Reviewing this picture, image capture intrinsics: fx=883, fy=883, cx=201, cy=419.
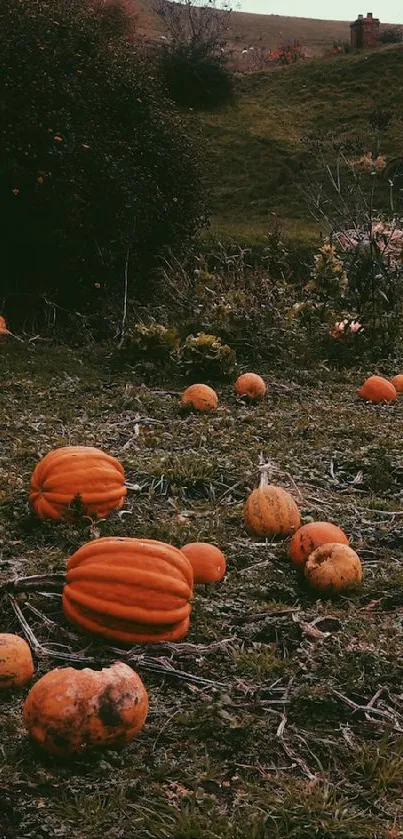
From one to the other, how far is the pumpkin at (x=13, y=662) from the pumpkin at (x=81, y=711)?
274mm

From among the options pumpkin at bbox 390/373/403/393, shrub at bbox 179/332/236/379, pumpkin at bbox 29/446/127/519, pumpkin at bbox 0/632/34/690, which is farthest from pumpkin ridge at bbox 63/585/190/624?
pumpkin at bbox 390/373/403/393

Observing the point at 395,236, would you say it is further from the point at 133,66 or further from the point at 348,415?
the point at 348,415

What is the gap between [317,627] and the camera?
350cm

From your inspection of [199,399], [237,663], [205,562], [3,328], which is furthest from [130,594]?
[3,328]

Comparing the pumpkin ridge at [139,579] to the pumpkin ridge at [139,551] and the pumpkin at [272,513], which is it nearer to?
the pumpkin ridge at [139,551]

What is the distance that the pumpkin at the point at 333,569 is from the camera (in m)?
3.74

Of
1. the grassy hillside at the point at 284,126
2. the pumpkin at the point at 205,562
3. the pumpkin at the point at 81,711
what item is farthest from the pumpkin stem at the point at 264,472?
the grassy hillside at the point at 284,126

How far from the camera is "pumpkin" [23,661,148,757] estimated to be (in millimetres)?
2598

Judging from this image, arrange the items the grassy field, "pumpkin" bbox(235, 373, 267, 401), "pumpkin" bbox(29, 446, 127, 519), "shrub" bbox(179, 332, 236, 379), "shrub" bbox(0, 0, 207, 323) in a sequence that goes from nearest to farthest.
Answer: the grassy field < "pumpkin" bbox(29, 446, 127, 519) < "pumpkin" bbox(235, 373, 267, 401) < "shrub" bbox(179, 332, 236, 379) < "shrub" bbox(0, 0, 207, 323)

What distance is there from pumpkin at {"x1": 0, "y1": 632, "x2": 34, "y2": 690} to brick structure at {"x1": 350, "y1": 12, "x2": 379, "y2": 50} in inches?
1150

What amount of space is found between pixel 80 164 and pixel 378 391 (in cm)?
472

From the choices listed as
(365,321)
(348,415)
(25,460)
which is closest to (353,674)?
(25,460)

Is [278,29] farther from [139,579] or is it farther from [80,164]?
[139,579]

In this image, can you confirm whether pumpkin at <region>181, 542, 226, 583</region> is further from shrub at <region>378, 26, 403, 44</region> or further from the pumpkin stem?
shrub at <region>378, 26, 403, 44</region>
